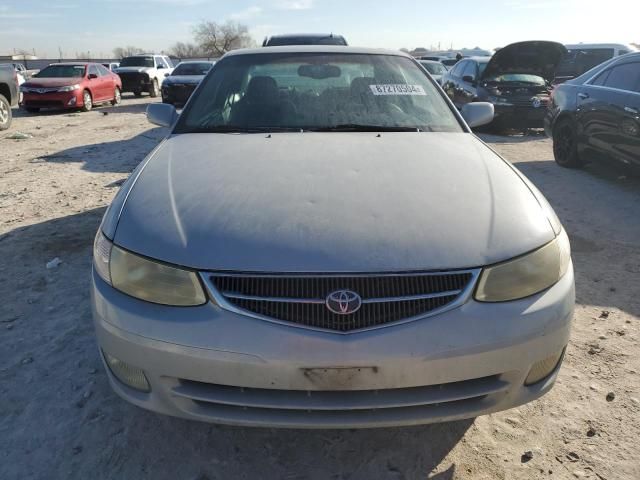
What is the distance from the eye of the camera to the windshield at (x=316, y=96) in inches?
114

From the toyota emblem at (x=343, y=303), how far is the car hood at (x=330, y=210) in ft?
0.28

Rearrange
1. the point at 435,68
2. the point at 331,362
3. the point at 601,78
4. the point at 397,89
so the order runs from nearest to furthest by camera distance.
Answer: the point at 331,362
the point at 397,89
the point at 601,78
the point at 435,68

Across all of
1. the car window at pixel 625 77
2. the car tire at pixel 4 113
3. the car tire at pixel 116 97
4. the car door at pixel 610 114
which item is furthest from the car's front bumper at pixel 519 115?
the car tire at pixel 116 97

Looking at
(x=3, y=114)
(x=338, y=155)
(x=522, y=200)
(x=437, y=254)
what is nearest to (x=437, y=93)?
(x=338, y=155)

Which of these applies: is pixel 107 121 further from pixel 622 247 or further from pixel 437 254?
pixel 437 254

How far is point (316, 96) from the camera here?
3051 millimetres

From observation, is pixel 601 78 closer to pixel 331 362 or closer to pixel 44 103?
pixel 331 362

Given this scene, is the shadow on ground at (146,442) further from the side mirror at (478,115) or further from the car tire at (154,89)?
the car tire at (154,89)

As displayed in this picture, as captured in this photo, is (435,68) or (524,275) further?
(435,68)

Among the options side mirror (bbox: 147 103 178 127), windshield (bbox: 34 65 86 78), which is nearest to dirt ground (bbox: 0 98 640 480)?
side mirror (bbox: 147 103 178 127)

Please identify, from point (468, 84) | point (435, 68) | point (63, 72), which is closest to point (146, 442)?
point (468, 84)

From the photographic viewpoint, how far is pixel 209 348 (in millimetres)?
1584

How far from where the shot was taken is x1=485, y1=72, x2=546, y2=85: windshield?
977cm

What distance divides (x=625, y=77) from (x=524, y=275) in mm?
5221
